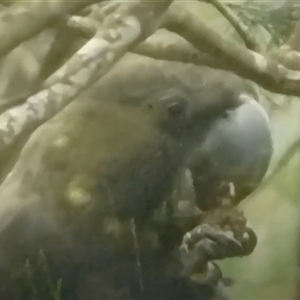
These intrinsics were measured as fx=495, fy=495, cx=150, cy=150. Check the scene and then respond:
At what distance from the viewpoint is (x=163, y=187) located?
3.37ft

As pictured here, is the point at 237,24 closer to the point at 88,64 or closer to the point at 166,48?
the point at 166,48

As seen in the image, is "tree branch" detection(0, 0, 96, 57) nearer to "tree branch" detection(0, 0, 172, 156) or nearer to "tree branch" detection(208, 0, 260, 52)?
"tree branch" detection(0, 0, 172, 156)

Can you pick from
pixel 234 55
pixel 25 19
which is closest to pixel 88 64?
pixel 25 19

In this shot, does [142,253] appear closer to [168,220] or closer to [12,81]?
[168,220]

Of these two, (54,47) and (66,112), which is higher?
(54,47)

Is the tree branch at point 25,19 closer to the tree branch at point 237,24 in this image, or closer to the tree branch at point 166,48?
the tree branch at point 166,48

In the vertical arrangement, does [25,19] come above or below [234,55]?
above

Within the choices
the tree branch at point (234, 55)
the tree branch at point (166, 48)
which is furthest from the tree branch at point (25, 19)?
the tree branch at point (234, 55)

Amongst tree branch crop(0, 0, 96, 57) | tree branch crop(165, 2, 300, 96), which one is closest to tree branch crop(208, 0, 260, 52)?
tree branch crop(165, 2, 300, 96)

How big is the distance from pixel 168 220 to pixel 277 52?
0.42 metres

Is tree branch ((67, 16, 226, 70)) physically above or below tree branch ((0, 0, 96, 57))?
below

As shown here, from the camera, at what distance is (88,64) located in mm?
958

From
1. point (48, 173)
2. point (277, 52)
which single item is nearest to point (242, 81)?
point (277, 52)

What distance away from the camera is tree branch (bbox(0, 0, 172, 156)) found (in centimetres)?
92
